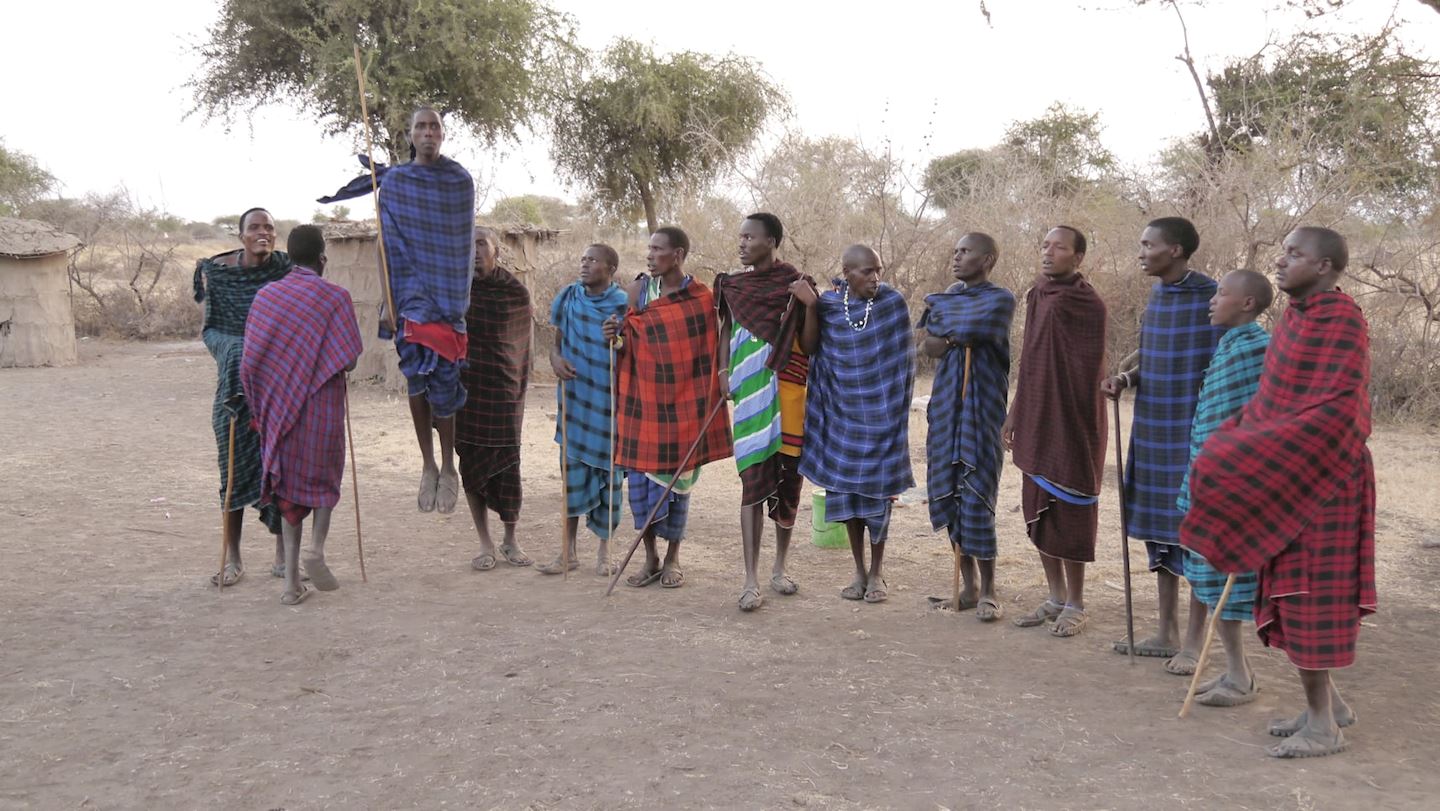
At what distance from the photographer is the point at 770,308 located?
Answer: 5094 mm

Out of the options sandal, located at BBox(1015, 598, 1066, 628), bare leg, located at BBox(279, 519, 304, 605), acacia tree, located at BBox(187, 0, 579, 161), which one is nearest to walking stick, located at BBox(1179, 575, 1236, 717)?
sandal, located at BBox(1015, 598, 1066, 628)

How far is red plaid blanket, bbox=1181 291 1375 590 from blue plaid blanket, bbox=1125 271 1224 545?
2.14ft

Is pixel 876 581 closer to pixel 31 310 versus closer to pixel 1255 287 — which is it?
pixel 1255 287

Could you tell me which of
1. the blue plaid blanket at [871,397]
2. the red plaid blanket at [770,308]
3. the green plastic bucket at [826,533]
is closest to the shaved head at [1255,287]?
the blue plaid blanket at [871,397]

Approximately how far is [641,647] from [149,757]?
182cm

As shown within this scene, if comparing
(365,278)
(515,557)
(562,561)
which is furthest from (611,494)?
(365,278)

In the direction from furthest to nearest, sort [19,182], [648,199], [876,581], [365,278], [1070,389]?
[19,182]
[648,199]
[365,278]
[876,581]
[1070,389]

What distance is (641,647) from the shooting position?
15.0 feet

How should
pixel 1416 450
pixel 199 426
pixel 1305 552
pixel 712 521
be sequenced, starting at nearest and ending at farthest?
pixel 1305 552 → pixel 712 521 → pixel 1416 450 → pixel 199 426

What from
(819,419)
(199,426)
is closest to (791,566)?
(819,419)

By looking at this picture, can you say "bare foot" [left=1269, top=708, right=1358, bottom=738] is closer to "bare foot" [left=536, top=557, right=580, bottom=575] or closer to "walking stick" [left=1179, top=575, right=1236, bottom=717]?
"walking stick" [left=1179, top=575, right=1236, bottom=717]

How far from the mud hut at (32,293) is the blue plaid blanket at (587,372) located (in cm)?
1253

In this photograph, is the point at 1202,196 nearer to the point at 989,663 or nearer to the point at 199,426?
the point at 989,663

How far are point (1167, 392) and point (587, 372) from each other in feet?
9.06
